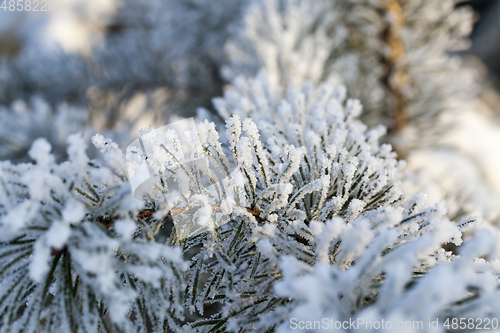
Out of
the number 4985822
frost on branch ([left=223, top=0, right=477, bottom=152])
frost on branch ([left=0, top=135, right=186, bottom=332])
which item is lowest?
frost on branch ([left=0, top=135, right=186, bottom=332])

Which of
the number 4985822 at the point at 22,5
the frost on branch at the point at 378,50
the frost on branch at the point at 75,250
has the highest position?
the number 4985822 at the point at 22,5

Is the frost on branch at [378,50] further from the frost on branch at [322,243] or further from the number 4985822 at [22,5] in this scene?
the number 4985822 at [22,5]

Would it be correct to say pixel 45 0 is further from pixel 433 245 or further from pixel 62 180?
pixel 433 245

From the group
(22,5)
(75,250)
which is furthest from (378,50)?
(22,5)

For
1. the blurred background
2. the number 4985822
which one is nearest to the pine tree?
the blurred background

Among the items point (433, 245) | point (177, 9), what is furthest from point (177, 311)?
point (177, 9)

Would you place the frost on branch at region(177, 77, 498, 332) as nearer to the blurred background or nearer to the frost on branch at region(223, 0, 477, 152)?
the frost on branch at region(223, 0, 477, 152)

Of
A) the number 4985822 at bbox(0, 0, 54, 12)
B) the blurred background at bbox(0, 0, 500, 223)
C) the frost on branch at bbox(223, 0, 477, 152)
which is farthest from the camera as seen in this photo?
the number 4985822 at bbox(0, 0, 54, 12)

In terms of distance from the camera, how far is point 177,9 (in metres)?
1.02

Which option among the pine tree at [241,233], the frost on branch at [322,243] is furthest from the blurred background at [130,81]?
the frost on branch at [322,243]

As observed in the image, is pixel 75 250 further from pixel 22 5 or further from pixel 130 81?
pixel 22 5

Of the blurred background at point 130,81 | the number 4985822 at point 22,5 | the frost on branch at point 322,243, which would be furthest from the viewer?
the number 4985822 at point 22,5

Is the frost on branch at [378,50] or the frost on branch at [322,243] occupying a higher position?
the frost on branch at [378,50]

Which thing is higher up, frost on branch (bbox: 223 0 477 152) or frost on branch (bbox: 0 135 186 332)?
frost on branch (bbox: 223 0 477 152)
